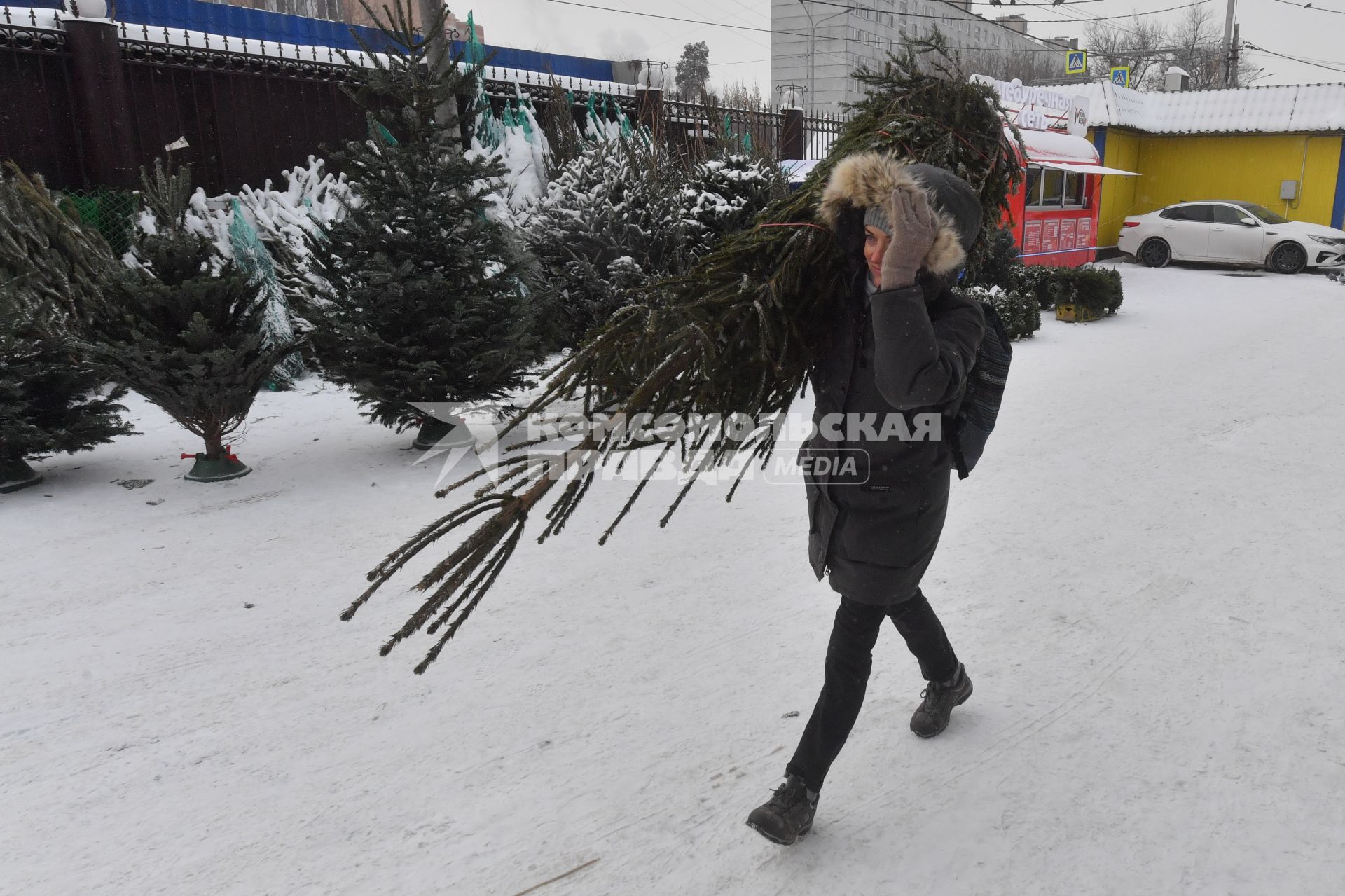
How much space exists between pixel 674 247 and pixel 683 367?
6224 millimetres

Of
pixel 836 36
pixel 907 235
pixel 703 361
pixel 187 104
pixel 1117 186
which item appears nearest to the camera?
pixel 907 235

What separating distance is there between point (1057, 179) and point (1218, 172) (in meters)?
7.90

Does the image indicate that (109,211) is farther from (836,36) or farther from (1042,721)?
(836,36)

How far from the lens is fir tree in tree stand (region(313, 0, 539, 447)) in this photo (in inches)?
208

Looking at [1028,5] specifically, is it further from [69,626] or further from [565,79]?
[69,626]

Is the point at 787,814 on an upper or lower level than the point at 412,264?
lower

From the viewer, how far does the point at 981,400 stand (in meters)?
2.28

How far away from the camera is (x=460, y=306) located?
5.38m

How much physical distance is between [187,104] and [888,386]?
9.98 meters

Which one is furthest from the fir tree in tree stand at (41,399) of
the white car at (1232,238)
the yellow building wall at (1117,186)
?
the yellow building wall at (1117,186)

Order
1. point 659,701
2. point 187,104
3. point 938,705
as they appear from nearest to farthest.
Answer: point 938,705, point 659,701, point 187,104

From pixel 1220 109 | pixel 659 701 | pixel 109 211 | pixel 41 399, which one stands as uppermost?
pixel 1220 109

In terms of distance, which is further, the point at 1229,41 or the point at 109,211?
the point at 1229,41

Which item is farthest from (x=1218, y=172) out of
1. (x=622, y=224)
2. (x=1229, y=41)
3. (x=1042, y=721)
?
(x=1042, y=721)
